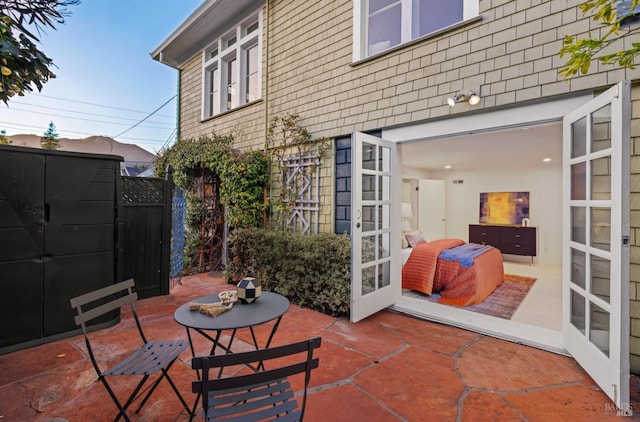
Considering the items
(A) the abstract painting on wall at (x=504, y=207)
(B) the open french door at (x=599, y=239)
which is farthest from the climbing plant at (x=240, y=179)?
(A) the abstract painting on wall at (x=504, y=207)

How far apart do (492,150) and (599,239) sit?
424 cm

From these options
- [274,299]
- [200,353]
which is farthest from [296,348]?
[200,353]

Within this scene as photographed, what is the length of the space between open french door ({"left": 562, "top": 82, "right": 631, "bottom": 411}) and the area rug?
126cm

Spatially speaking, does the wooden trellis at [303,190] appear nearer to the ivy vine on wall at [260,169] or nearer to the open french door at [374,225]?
the ivy vine on wall at [260,169]

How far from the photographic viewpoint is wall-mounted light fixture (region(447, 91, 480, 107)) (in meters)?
3.31

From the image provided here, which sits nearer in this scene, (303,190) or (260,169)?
(303,190)

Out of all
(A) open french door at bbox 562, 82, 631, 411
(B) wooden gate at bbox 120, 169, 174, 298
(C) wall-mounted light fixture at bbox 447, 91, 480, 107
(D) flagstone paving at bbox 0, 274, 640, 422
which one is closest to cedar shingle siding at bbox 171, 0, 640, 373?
(C) wall-mounted light fixture at bbox 447, 91, 480, 107

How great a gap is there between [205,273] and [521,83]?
6.23 meters

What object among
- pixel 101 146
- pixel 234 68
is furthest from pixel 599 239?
pixel 101 146

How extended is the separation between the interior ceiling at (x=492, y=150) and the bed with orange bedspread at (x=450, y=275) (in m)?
1.80

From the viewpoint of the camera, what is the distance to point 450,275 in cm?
478

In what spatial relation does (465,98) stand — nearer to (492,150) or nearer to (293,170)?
(293,170)

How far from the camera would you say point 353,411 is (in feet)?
6.87

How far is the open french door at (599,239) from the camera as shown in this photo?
6.89 ft
